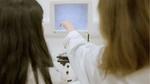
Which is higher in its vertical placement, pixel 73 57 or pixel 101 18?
pixel 101 18

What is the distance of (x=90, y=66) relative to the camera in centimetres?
117

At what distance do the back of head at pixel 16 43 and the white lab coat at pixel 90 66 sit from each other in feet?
0.76

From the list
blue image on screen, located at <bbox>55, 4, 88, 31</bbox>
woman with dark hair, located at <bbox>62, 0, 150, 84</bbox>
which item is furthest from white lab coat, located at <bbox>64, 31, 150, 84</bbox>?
blue image on screen, located at <bbox>55, 4, 88, 31</bbox>

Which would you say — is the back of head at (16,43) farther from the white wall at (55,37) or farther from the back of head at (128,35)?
the white wall at (55,37)

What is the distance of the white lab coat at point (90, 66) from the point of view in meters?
1.04

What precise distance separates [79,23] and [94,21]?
176mm

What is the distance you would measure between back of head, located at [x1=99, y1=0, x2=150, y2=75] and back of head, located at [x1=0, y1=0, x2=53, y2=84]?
0.27 m

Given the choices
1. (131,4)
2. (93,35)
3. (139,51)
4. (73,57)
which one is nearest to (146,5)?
(131,4)

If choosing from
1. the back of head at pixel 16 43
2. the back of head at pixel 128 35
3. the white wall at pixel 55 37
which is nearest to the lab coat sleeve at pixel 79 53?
the back of head at pixel 128 35

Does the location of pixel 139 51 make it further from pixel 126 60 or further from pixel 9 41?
pixel 9 41

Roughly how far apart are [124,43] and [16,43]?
0.37 m

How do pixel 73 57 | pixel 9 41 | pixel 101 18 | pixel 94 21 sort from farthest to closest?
pixel 94 21, pixel 73 57, pixel 101 18, pixel 9 41

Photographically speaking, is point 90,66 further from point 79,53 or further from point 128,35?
point 128,35

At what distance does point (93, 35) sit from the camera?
212 centimetres
